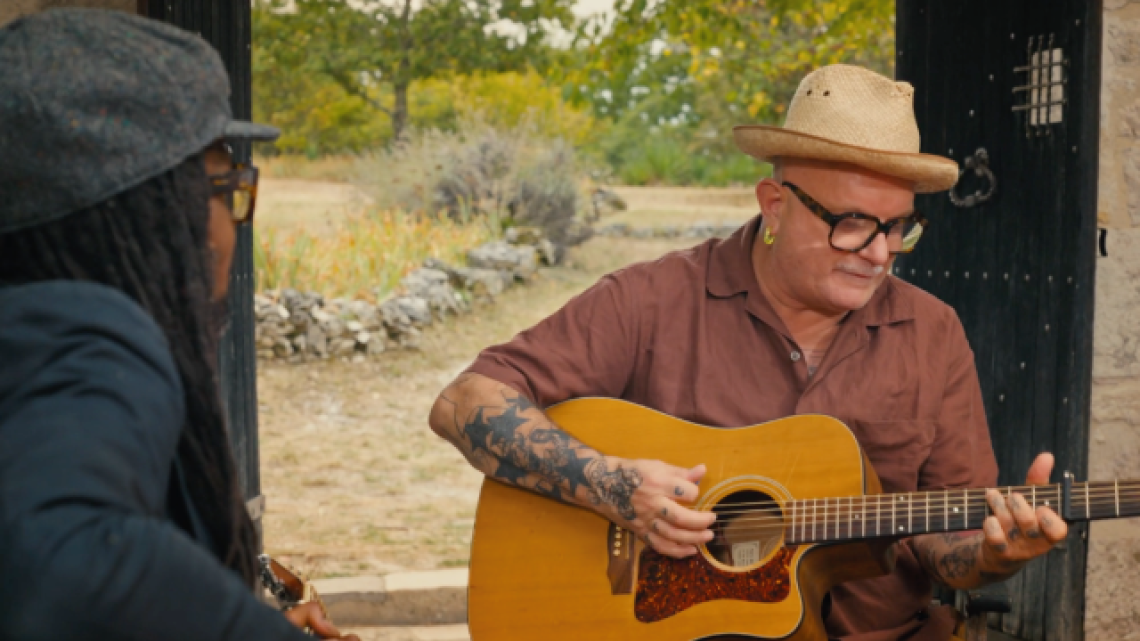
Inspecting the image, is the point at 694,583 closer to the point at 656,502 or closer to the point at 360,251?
the point at 656,502

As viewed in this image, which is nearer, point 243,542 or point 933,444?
point 243,542

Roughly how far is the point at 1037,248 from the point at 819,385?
52.1 inches

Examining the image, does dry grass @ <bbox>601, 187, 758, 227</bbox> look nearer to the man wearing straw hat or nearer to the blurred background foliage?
the blurred background foliage

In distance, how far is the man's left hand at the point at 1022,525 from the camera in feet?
7.77

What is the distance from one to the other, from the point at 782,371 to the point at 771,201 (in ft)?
1.36

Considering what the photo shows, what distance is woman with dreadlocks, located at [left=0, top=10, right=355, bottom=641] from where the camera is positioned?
3.83 feet

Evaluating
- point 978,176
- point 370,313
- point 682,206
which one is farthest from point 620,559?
point 682,206

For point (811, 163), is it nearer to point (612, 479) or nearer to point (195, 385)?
point (612, 479)

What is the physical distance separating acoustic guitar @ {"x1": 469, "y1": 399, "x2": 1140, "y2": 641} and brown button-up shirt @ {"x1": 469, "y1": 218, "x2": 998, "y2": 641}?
0.44 ft

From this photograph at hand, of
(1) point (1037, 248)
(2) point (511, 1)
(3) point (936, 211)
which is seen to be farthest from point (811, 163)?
(2) point (511, 1)

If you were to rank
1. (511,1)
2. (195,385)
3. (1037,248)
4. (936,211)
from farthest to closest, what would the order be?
(511,1), (936,211), (1037,248), (195,385)

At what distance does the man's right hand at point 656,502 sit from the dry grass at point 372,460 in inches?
159

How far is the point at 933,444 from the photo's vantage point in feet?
9.04

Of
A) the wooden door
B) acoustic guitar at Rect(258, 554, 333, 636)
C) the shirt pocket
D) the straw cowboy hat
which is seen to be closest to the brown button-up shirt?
the shirt pocket
